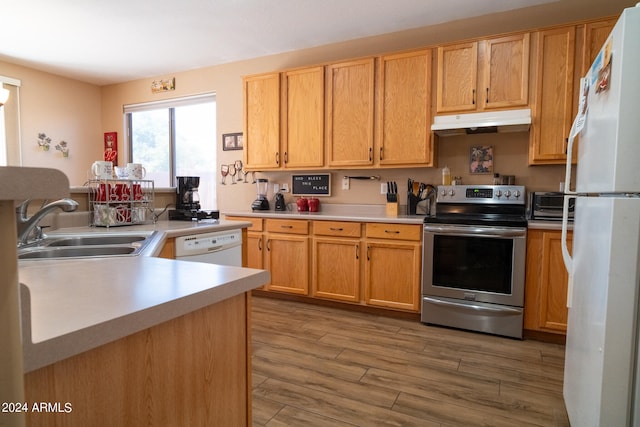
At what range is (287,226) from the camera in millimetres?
3584

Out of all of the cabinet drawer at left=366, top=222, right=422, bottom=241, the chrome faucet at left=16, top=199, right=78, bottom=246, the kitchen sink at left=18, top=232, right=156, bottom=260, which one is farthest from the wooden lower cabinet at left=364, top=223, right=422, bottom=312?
the chrome faucet at left=16, top=199, right=78, bottom=246

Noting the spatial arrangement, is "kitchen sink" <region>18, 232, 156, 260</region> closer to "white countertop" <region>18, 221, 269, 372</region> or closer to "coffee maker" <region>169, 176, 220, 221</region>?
"white countertop" <region>18, 221, 269, 372</region>

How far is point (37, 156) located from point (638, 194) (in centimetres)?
592

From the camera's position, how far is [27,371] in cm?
54

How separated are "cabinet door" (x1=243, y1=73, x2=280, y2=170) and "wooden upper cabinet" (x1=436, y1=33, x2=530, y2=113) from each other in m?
1.66

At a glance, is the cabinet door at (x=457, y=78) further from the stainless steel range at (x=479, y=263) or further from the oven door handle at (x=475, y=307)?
the oven door handle at (x=475, y=307)

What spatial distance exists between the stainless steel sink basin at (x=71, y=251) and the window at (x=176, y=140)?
3.05 meters

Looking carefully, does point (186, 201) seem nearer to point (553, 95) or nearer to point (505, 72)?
point (505, 72)

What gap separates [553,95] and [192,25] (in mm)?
3182

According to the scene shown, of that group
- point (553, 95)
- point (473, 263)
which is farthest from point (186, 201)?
point (553, 95)

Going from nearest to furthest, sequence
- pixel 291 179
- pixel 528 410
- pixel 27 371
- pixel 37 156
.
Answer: pixel 27 371
pixel 528 410
pixel 291 179
pixel 37 156

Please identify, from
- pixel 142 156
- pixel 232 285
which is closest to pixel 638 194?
pixel 232 285

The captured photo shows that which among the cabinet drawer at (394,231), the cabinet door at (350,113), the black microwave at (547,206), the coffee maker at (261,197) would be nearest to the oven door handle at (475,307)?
the cabinet drawer at (394,231)

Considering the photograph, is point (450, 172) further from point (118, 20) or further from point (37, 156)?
point (37, 156)
